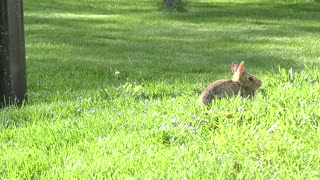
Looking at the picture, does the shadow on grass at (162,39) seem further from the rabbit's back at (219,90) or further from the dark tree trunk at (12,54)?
the rabbit's back at (219,90)

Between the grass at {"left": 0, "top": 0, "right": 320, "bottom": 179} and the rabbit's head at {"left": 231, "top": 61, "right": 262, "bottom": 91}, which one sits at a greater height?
the rabbit's head at {"left": 231, "top": 61, "right": 262, "bottom": 91}

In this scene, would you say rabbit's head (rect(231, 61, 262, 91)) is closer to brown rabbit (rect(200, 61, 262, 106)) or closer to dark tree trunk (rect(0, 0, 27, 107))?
brown rabbit (rect(200, 61, 262, 106))

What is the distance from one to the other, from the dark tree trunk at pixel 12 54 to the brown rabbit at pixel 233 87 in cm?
248

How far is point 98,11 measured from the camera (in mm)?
27531

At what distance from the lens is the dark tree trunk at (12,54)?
22.8 feet

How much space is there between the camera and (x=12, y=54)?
7.11 meters

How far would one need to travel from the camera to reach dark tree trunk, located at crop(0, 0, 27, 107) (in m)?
6.94

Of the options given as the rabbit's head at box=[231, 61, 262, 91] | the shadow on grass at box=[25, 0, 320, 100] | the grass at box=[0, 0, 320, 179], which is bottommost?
the shadow on grass at box=[25, 0, 320, 100]

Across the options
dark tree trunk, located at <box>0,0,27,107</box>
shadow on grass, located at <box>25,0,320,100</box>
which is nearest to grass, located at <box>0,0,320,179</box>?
shadow on grass, located at <box>25,0,320,100</box>

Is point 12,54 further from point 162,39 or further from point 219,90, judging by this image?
point 162,39

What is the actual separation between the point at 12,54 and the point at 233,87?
2.67 meters

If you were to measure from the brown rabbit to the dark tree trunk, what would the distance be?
2.48 m

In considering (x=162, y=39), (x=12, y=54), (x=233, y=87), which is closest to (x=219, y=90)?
(x=233, y=87)

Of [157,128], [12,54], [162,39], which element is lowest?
[162,39]
